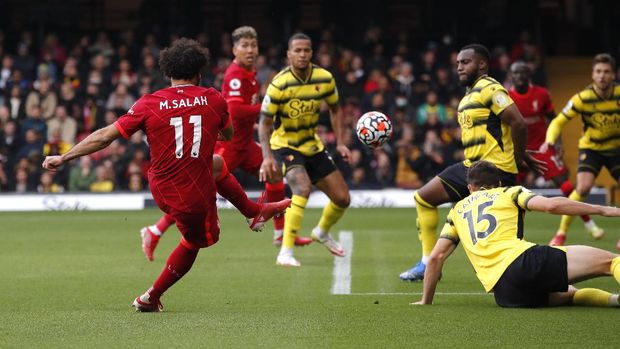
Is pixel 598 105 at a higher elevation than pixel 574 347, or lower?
higher

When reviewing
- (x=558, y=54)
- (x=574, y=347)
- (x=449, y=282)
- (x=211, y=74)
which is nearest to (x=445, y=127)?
(x=211, y=74)

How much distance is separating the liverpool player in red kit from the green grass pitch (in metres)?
0.64

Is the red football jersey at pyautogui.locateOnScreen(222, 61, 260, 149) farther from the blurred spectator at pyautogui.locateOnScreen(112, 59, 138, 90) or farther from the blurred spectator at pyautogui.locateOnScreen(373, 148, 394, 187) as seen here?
the blurred spectator at pyautogui.locateOnScreen(112, 59, 138, 90)

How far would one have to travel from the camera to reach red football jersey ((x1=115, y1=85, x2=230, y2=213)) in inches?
330

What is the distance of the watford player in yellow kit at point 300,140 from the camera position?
39.0 ft

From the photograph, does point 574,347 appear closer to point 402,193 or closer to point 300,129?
point 300,129

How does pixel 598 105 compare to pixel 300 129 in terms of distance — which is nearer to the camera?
pixel 300 129

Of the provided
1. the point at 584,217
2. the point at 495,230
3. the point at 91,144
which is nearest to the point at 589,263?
the point at 495,230

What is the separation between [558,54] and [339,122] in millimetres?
18550

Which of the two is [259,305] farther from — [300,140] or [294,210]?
[300,140]

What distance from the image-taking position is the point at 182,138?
844 cm

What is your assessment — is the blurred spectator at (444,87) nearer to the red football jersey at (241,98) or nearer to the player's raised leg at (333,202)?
the red football jersey at (241,98)

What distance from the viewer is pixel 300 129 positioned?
39.6 feet

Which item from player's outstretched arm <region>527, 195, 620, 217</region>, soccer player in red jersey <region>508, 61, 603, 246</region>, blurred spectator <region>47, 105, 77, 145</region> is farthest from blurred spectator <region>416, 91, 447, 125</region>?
player's outstretched arm <region>527, 195, 620, 217</region>
